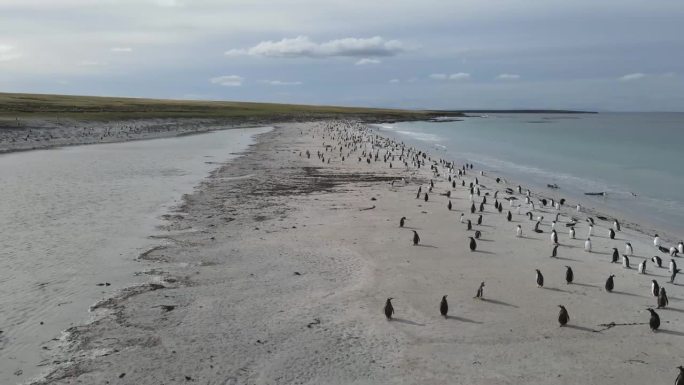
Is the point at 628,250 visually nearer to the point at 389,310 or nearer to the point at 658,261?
the point at 658,261

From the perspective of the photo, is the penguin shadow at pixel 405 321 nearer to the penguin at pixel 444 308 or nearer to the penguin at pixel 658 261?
the penguin at pixel 444 308

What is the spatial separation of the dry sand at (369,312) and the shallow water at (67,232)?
0.76 metres

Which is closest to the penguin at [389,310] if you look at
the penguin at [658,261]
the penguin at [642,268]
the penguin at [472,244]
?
the penguin at [472,244]

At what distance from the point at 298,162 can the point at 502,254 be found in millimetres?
24737

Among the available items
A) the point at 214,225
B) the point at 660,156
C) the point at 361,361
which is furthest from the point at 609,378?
the point at 660,156

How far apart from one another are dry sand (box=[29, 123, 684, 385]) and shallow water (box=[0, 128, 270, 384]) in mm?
763

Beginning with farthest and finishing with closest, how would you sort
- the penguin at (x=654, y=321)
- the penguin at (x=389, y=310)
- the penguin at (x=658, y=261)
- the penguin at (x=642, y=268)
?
the penguin at (x=658, y=261) → the penguin at (x=642, y=268) → the penguin at (x=389, y=310) → the penguin at (x=654, y=321)

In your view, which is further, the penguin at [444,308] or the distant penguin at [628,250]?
the distant penguin at [628,250]

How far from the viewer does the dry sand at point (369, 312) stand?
9461 mm

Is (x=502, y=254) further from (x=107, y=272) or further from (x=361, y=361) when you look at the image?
(x=107, y=272)

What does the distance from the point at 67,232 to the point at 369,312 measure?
11.3m

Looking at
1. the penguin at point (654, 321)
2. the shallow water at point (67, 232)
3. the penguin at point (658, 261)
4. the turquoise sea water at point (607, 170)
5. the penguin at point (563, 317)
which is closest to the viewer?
the penguin at point (654, 321)

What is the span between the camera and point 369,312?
39.0 ft

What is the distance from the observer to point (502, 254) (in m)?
16.4
